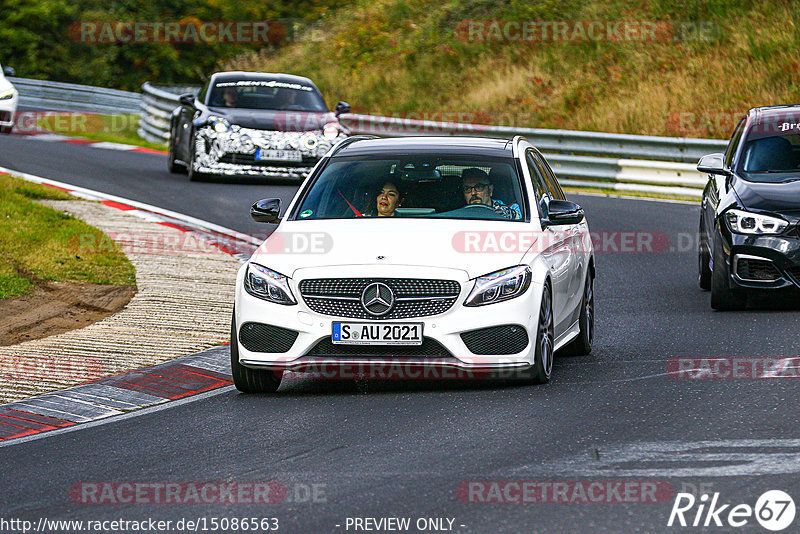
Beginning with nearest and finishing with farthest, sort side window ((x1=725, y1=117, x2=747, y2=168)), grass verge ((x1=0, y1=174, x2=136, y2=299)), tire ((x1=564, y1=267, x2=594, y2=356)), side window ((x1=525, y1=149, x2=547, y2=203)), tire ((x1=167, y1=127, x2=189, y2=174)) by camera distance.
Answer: side window ((x1=525, y1=149, x2=547, y2=203)) → tire ((x1=564, y1=267, x2=594, y2=356)) → side window ((x1=725, y1=117, x2=747, y2=168)) → grass verge ((x1=0, y1=174, x2=136, y2=299)) → tire ((x1=167, y1=127, x2=189, y2=174))

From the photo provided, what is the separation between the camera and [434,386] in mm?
9172

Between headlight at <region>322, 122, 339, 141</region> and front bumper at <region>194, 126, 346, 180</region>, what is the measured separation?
0.06 m

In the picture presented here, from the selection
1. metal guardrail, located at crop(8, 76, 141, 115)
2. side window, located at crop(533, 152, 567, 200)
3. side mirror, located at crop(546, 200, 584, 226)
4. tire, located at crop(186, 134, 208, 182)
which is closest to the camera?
side mirror, located at crop(546, 200, 584, 226)

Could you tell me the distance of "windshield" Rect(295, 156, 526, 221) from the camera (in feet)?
31.3

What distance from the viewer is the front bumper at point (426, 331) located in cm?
855

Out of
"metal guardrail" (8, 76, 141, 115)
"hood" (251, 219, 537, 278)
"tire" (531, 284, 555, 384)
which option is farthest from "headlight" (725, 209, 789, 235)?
"metal guardrail" (8, 76, 141, 115)

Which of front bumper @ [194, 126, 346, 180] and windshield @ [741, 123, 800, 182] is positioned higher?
windshield @ [741, 123, 800, 182]

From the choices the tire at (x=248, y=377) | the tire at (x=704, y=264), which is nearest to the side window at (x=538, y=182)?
the tire at (x=248, y=377)

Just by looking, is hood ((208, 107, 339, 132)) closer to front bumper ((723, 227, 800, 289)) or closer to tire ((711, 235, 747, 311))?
tire ((711, 235, 747, 311))

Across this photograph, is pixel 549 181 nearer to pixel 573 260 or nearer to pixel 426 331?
pixel 573 260

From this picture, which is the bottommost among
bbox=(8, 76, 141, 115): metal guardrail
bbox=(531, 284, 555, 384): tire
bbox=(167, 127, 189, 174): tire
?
bbox=(8, 76, 141, 115): metal guardrail

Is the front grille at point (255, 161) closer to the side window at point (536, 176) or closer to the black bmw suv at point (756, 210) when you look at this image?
the black bmw suv at point (756, 210)

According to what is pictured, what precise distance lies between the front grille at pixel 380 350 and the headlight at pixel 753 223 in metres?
4.16

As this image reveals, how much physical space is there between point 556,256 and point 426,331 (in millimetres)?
1286
